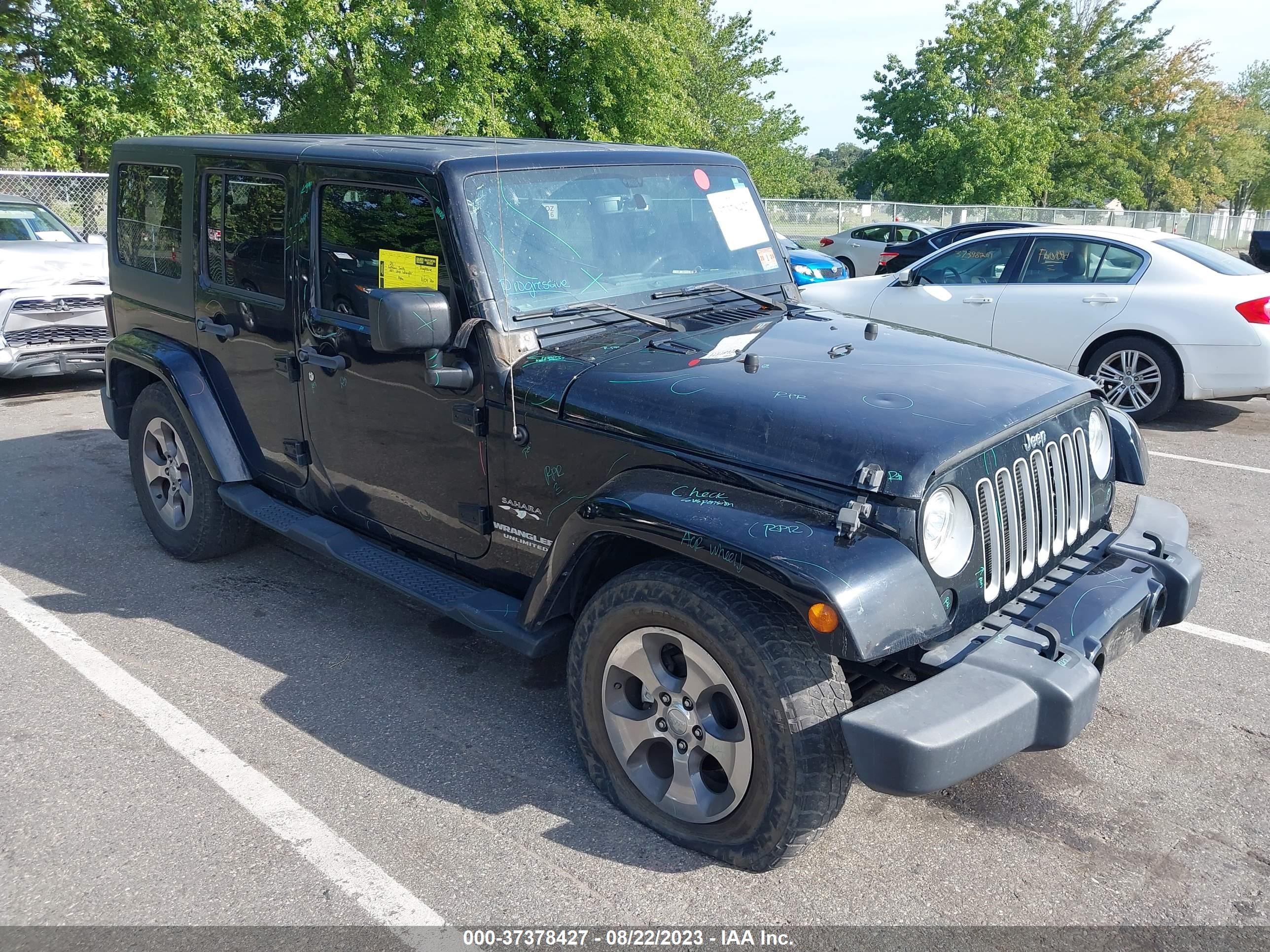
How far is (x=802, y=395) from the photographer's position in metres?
2.89

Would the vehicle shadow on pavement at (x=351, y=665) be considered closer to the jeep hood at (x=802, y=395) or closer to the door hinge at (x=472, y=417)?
the door hinge at (x=472, y=417)

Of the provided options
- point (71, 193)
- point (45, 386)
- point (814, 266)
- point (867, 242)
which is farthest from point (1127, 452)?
point (867, 242)

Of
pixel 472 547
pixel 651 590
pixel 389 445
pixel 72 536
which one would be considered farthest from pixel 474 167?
pixel 72 536

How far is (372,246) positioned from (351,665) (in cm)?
165

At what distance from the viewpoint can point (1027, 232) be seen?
852cm

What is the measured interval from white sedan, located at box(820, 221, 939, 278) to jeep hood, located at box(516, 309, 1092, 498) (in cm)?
1717

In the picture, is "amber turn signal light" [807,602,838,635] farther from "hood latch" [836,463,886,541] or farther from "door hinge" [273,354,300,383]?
"door hinge" [273,354,300,383]

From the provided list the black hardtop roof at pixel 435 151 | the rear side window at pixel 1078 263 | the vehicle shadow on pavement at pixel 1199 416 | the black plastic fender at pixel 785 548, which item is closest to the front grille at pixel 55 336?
the black hardtop roof at pixel 435 151

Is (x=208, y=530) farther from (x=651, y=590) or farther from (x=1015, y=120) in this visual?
(x=1015, y=120)

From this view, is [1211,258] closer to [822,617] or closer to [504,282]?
[504,282]

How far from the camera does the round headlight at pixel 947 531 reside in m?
2.61

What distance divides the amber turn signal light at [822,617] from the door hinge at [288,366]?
2.54 meters

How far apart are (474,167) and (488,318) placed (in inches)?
21.8

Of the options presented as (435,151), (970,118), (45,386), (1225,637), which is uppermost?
(970,118)
